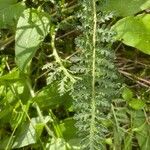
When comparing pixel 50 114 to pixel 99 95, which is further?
pixel 50 114

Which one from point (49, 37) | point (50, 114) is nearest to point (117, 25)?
point (49, 37)

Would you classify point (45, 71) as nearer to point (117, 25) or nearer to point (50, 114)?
point (50, 114)

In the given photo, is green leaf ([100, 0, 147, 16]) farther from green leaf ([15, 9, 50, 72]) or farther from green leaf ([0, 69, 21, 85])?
green leaf ([0, 69, 21, 85])

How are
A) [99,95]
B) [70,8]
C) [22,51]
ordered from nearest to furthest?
[99,95] → [22,51] → [70,8]

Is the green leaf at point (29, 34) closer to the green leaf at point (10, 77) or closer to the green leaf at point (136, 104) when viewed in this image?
the green leaf at point (10, 77)

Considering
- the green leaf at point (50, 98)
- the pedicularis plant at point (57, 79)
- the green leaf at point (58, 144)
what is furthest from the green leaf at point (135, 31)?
the green leaf at point (58, 144)

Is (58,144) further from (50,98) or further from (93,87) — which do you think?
(93,87)
